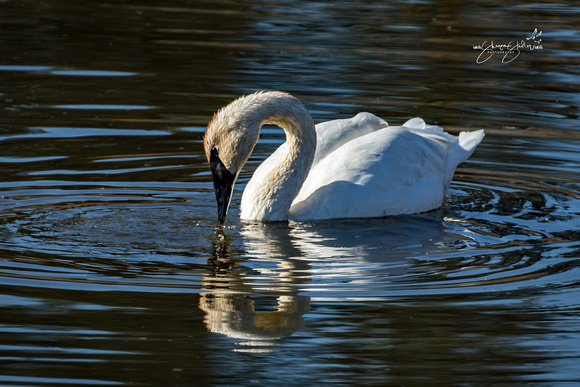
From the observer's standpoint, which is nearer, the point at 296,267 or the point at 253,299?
the point at 253,299

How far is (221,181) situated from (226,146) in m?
0.28

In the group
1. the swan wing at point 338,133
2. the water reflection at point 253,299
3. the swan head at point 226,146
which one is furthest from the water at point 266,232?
the swan wing at point 338,133

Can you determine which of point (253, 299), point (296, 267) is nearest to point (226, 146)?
point (296, 267)

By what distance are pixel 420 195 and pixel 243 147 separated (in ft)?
5.25

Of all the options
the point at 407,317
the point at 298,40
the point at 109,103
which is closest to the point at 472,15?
the point at 298,40

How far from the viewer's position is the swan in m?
8.64

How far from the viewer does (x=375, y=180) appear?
892cm

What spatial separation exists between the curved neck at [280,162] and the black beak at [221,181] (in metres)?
0.38

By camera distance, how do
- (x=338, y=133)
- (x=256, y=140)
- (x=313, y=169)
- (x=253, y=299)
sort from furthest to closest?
(x=338, y=133) < (x=313, y=169) < (x=256, y=140) < (x=253, y=299)
